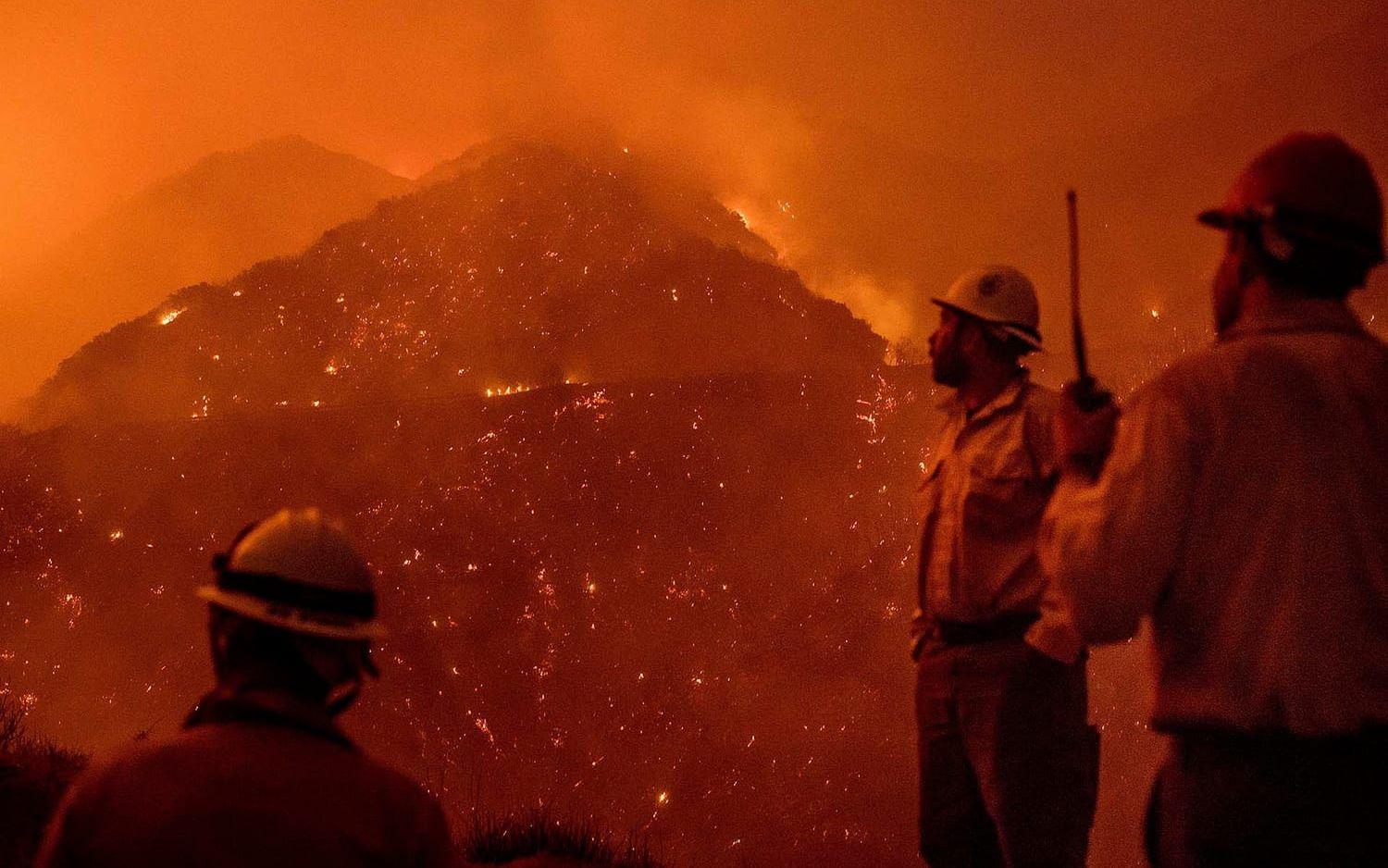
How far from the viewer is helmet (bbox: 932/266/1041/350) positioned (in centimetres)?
342

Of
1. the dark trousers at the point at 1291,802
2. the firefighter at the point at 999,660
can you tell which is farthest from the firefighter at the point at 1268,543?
the firefighter at the point at 999,660

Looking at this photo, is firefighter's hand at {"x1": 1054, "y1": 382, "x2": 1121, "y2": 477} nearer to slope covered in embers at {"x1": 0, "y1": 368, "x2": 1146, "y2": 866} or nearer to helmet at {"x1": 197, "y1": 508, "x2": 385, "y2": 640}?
helmet at {"x1": 197, "y1": 508, "x2": 385, "y2": 640}

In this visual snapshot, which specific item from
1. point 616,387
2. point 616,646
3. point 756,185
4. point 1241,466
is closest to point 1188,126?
point 756,185

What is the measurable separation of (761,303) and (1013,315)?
23.1 ft

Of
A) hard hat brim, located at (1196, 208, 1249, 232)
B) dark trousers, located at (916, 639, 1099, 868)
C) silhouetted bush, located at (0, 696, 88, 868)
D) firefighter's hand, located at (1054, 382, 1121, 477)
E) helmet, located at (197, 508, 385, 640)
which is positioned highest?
hard hat brim, located at (1196, 208, 1249, 232)

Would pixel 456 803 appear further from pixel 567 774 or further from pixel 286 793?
pixel 286 793

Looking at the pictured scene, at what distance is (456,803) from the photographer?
712 centimetres

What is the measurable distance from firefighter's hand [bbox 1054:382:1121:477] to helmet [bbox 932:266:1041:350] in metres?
1.24

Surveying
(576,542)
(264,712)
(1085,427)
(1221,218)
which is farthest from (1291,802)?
(576,542)

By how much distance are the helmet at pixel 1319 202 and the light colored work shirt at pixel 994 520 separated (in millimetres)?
1246

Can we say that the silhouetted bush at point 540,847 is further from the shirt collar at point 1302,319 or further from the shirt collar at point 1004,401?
the shirt collar at point 1302,319

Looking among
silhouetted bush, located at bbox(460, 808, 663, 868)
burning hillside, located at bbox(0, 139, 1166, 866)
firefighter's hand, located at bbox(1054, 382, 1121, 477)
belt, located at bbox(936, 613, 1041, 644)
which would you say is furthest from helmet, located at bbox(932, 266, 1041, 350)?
burning hillside, located at bbox(0, 139, 1166, 866)

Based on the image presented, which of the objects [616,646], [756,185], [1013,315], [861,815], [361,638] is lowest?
[861,815]

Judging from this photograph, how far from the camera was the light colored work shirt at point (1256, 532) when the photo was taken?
1718mm
